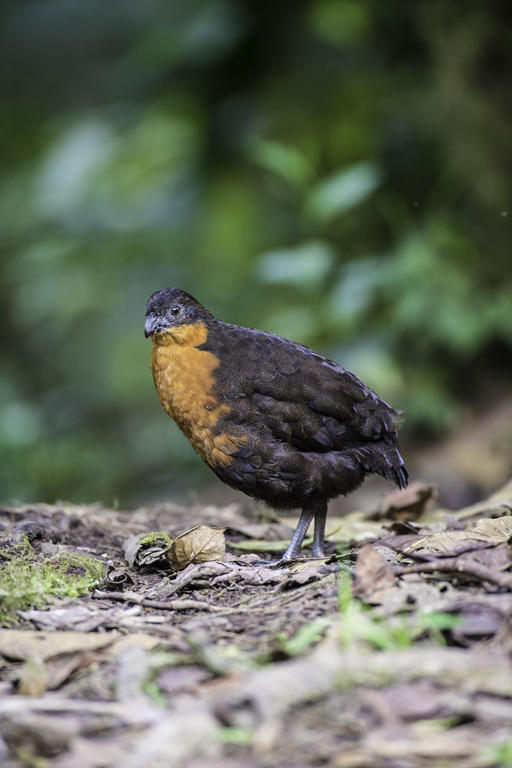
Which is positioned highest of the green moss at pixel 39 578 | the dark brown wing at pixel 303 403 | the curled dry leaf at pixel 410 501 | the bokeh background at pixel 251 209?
the bokeh background at pixel 251 209

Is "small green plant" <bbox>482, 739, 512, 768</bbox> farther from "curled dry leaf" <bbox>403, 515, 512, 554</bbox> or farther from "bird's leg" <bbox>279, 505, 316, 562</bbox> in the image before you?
"bird's leg" <bbox>279, 505, 316, 562</bbox>

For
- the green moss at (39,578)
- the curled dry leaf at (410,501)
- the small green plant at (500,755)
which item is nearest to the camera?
the small green plant at (500,755)

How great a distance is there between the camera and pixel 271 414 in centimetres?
413

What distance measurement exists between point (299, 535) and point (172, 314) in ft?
4.61

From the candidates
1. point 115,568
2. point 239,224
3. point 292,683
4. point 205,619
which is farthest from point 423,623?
point 239,224

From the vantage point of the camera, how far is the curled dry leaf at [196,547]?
353cm

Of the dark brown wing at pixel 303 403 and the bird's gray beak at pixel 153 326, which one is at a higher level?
the bird's gray beak at pixel 153 326

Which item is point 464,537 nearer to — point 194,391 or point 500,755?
point 194,391

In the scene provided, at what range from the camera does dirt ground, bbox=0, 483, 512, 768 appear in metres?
1.85

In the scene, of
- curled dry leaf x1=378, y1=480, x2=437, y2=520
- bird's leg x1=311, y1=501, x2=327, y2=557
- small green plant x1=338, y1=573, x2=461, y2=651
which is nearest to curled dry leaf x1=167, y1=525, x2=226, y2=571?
bird's leg x1=311, y1=501, x2=327, y2=557

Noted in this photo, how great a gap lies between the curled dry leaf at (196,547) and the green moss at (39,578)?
1.08 feet

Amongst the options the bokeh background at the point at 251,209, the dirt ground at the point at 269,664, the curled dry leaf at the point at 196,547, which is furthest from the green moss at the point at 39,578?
the bokeh background at the point at 251,209

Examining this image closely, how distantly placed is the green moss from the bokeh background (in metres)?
4.10

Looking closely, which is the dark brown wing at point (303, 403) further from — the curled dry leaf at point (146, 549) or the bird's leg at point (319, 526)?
the curled dry leaf at point (146, 549)
